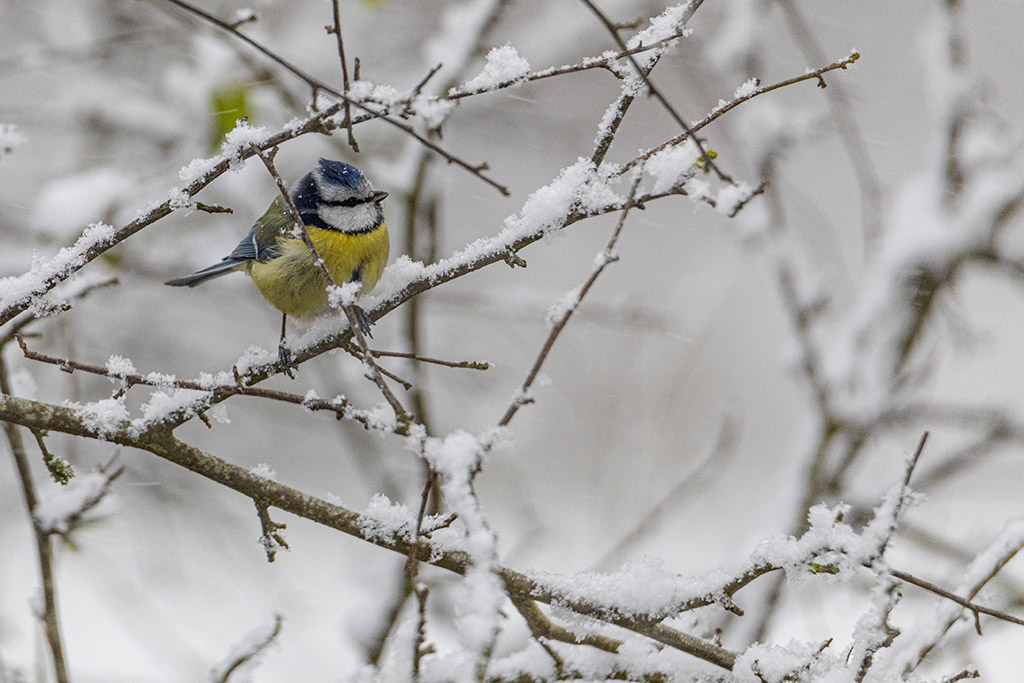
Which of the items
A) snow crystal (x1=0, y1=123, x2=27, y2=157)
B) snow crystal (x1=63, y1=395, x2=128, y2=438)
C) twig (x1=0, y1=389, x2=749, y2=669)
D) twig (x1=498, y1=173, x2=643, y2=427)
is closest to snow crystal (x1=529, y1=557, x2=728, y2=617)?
twig (x1=0, y1=389, x2=749, y2=669)

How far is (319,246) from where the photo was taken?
8.52ft

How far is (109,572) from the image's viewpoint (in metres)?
4.82

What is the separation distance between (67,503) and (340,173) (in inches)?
54.9

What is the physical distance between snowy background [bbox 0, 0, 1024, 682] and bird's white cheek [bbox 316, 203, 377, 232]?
32 centimetres

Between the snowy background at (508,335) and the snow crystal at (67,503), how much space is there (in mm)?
132

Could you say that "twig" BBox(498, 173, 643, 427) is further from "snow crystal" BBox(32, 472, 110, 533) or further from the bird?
the bird

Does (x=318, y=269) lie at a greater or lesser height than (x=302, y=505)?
greater

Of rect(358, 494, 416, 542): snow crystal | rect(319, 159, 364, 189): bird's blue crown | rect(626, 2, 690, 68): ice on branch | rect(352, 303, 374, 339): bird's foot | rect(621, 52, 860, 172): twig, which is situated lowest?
rect(358, 494, 416, 542): snow crystal

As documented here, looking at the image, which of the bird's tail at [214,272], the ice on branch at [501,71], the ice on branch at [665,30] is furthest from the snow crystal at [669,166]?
the bird's tail at [214,272]

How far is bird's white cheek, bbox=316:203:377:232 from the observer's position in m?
2.63

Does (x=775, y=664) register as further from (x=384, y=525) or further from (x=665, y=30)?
(x=665, y=30)

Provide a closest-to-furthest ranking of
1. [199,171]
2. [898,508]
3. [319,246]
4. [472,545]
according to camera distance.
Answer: [472,545] → [898,508] → [199,171] → [319,246]

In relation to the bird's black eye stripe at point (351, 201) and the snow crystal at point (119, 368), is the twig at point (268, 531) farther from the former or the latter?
the bird's black eye stripe at point (351, 201)

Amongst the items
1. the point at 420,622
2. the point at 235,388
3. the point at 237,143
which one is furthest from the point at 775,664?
the point at 237,143
